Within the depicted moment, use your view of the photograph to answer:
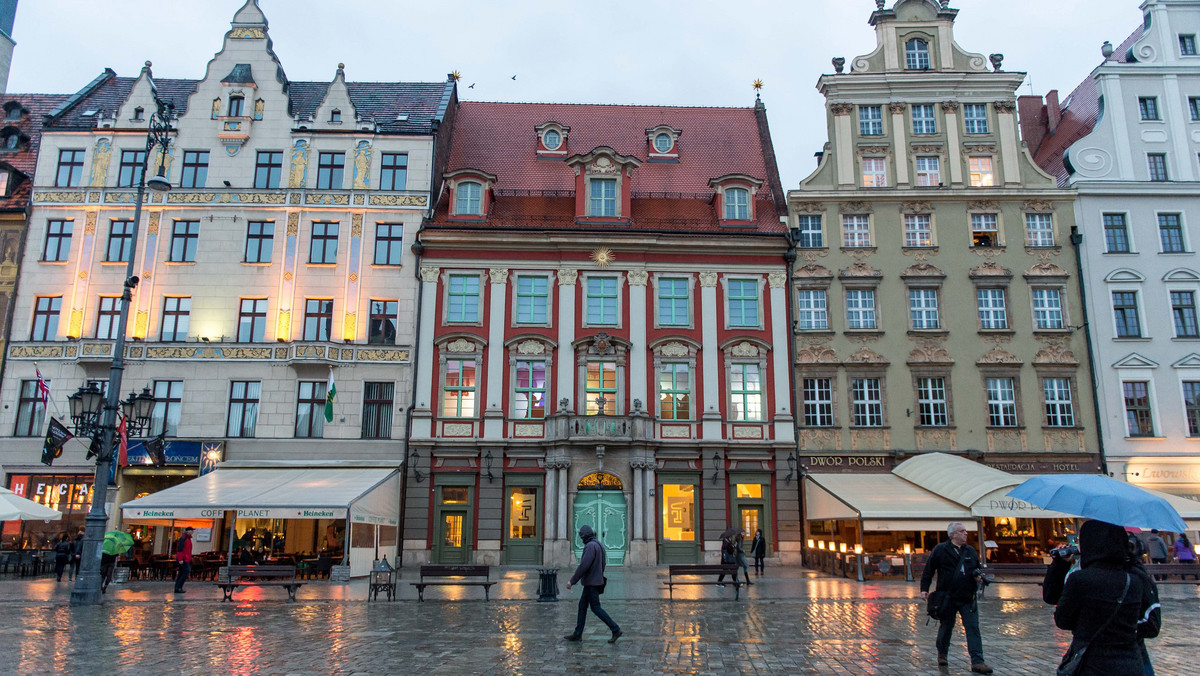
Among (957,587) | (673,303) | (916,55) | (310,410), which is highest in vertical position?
(916,55)

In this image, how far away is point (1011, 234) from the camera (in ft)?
107

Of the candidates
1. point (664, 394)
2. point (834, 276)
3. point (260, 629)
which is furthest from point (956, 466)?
point (260, 629)

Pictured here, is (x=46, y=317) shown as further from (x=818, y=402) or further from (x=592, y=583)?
(x=818, y=402)

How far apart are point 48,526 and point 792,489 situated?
26692 millimetres

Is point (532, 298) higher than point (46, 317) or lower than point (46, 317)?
higher

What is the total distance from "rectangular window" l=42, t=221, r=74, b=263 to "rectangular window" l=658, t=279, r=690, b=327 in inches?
893

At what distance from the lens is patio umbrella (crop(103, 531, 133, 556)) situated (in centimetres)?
2227

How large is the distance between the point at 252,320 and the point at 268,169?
6.11m

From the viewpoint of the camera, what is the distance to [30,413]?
30062 mm

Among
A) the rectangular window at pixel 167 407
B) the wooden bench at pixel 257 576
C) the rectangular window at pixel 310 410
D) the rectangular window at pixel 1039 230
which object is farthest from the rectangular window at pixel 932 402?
the rectangular window at pixel 167 407

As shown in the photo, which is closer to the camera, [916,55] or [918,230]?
[918,230]

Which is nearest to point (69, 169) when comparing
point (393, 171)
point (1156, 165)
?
point (393, 171)

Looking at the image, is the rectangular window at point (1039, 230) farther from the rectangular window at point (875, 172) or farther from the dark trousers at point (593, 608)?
the dark trousers at point (593, 608)

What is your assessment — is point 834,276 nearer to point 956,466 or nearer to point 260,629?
point 956,466
